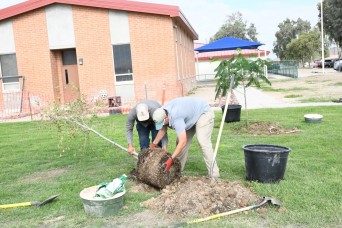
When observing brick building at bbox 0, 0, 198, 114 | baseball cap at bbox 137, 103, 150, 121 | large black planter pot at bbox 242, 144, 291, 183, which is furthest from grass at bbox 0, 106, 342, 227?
brick building at bbox 0, 0, 198, 114

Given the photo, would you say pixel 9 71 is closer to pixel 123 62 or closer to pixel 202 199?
pixel 123 62

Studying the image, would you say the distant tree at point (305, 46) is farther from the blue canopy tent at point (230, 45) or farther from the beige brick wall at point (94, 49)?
the beige brick wall at point (94, 49)

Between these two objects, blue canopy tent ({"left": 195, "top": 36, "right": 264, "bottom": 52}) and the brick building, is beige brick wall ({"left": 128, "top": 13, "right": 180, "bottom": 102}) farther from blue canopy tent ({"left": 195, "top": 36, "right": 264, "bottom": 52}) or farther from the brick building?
blue canopy tent ({"left": 195, "top": 36, "right": 264, "bottom": 52})

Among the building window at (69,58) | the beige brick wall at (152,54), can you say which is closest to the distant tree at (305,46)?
the beige brick wall at (152,54)

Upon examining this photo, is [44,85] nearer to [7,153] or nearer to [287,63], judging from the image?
[7,153]

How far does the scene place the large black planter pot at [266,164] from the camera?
17.4ft

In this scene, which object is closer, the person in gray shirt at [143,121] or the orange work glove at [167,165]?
the orange work glove at [167,165]

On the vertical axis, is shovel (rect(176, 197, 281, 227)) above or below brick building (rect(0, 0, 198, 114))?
below

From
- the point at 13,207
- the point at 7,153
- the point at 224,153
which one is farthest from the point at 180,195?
the point at 7,153

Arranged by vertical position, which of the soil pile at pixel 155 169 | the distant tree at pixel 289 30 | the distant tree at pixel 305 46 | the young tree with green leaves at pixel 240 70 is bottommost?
the soil pile at pixel 155 169

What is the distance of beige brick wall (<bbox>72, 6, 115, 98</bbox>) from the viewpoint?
58.2ft

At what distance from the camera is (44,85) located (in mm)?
18328

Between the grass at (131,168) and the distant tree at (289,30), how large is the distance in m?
78.6

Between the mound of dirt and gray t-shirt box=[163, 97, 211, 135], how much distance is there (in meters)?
0.78
